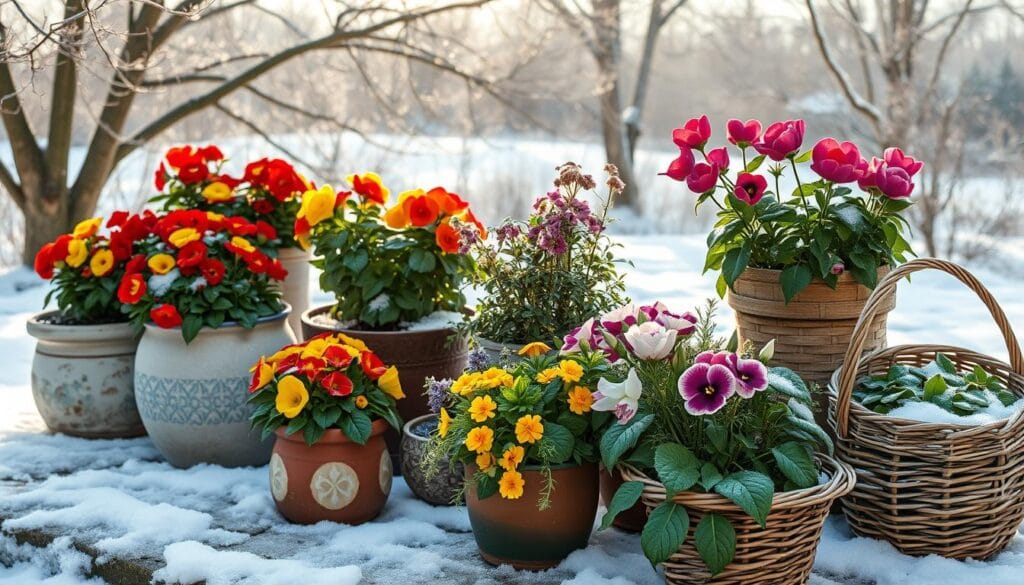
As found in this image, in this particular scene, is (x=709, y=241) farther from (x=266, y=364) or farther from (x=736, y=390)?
(x=266, y=364)

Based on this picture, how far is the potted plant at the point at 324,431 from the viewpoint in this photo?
2412 millimetres

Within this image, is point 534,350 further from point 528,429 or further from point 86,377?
point 86,377

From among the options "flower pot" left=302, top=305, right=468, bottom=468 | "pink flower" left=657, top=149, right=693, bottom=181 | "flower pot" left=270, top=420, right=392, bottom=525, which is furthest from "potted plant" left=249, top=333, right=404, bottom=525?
"pink flower" left=657, top=149, right=693, bottom=181

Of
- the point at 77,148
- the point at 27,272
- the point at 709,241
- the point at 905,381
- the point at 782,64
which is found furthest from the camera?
the point at 782,64

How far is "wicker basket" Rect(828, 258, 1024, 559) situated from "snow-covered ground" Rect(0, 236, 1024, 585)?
55mm

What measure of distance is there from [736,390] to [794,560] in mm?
396

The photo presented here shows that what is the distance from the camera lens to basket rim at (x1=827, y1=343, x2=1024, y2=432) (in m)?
2.05

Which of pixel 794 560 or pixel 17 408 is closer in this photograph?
pixel 794 560

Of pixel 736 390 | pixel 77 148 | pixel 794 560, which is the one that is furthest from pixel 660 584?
pixel 77 148

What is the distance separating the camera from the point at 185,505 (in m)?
2.57

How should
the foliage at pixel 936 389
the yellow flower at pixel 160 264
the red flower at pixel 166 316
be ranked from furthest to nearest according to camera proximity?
A: the yellow flower at pixel 160 264 → the red flower at pixel 166 316 → the foliage at pixel 936 389

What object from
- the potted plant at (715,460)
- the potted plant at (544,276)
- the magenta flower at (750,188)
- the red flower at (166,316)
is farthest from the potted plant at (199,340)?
the magenta flower at (750,188)

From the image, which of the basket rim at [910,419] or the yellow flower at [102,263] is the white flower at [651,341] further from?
the yellow flower at [102,263]

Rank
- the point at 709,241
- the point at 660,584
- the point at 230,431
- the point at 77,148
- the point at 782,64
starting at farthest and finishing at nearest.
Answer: the point at 782,64 < the point at 77,148 < the point at 230,431 < the point at 709,241 < the point at 660,584
